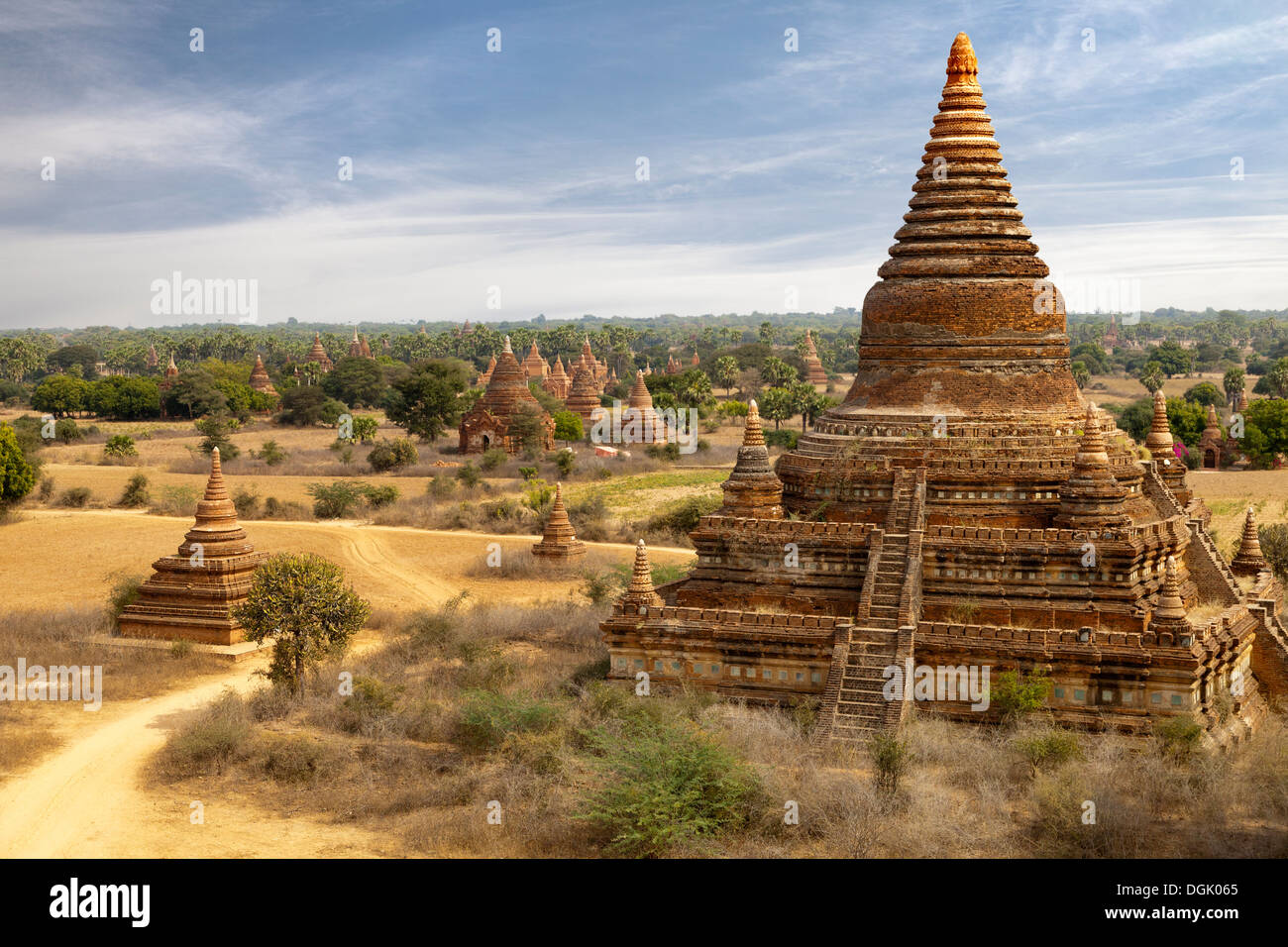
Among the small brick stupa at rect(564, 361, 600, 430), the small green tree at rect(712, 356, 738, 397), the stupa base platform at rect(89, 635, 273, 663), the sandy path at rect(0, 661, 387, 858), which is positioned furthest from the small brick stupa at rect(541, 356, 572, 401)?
the sandy path at rect(0, 661, 387, 858)

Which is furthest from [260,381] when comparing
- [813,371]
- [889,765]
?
[889,765]

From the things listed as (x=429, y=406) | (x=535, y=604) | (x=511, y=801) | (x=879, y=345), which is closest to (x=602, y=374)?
(x=429, y=406)

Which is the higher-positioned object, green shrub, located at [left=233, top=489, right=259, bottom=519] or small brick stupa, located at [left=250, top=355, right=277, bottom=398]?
small brick stupa, located at [left=250, top=355, right=277, bottom=398]

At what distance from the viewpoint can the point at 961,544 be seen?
63.2ft

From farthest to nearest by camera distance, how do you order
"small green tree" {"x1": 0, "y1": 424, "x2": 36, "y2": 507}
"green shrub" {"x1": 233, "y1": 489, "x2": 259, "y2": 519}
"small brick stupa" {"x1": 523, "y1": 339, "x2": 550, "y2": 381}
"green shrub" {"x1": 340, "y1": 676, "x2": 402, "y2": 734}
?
1. "small brick stupa" {"x1": 523, "y1": 339, "x2": 550, "y2": 381}
2. "green shrub" {"x1": 233, "y1": 489, "x2": 259, "y2": 519}
3. "small green tree" {"x1": 0, "y1": 424, "x2": 36, "y2": 507}
4. "green shrub" {"x1": 340, "y1": 676, "x2": 402, "y2": 734}

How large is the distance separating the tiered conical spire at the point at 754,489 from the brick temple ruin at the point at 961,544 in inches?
1.6

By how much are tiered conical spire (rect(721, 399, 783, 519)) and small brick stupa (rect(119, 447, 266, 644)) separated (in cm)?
1090

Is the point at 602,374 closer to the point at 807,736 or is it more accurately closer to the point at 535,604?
the point at 535,604

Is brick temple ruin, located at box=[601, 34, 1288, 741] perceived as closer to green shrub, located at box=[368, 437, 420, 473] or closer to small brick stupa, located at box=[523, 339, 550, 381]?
green shrub, located at box=[368, 437, 420, 473]

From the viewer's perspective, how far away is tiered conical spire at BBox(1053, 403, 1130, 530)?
19.1 metres

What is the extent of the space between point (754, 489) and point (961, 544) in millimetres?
3943

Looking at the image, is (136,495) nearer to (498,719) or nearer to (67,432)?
(67,432)

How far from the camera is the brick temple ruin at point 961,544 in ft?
56.7
